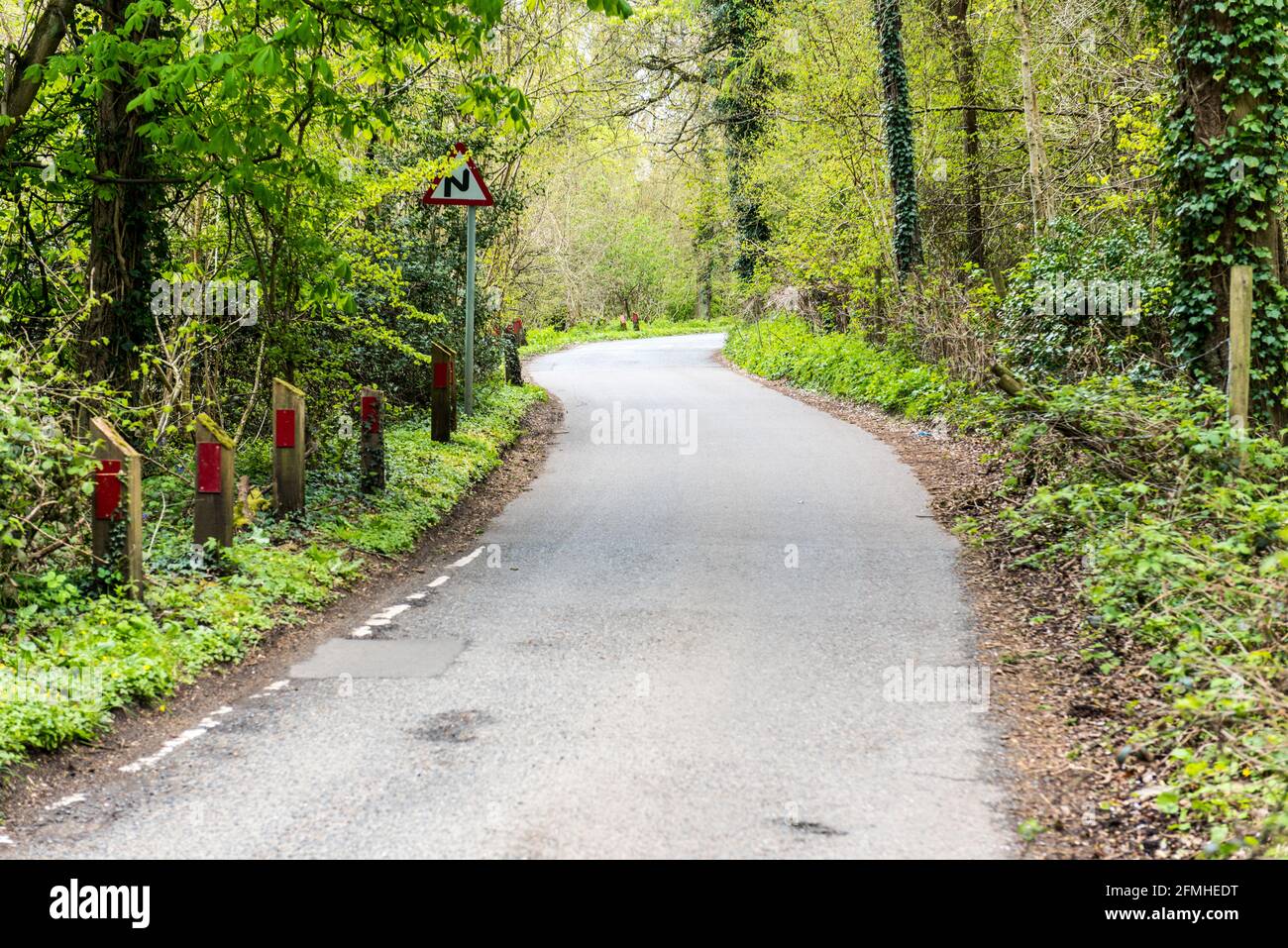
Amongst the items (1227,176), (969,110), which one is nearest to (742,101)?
(969,110)

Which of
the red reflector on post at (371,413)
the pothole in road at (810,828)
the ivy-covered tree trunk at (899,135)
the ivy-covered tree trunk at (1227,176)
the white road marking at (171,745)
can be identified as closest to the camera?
the pothole in road at (810,828)

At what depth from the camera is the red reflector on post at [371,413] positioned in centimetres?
1147

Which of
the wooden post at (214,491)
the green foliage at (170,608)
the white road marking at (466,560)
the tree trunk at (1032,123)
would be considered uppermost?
the tree trunk at (1032,123)

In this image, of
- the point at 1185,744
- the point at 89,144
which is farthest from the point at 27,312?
Answer: the point at 1185,744

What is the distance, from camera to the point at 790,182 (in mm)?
28609

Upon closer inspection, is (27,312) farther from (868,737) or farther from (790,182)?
(790,182)

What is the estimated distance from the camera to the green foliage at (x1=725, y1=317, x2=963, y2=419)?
2011 cm

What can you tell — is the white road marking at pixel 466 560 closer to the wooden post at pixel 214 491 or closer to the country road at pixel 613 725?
the country road at pixel 613 725

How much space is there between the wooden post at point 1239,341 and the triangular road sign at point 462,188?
9.51 metres

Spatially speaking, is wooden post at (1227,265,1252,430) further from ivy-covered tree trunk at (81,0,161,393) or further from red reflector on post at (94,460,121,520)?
ivy-covered tree trunk at (81,0,161,393)

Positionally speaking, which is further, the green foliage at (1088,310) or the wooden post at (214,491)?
the green foliage at (1088,310)

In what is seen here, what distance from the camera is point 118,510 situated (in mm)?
7410

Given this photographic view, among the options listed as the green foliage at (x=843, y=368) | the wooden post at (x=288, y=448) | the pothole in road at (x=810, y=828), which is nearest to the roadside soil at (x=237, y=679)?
the wooden post at (x=288, y=448)

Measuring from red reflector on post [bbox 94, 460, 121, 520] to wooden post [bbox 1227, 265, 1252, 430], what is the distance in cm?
827
